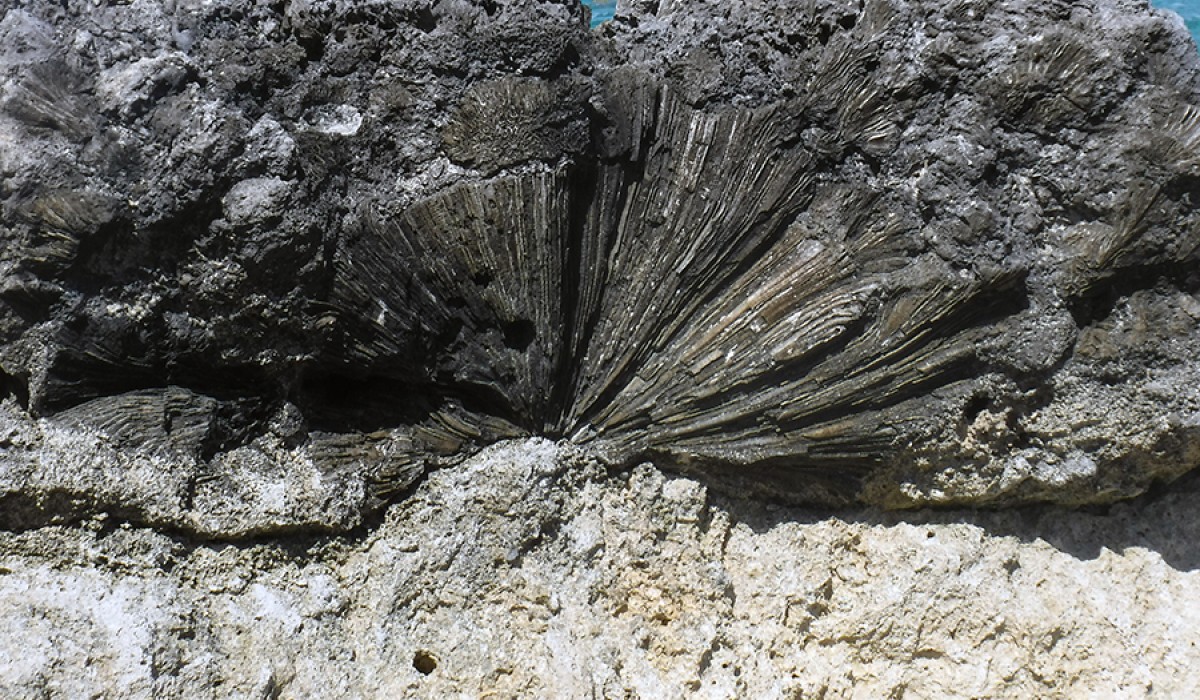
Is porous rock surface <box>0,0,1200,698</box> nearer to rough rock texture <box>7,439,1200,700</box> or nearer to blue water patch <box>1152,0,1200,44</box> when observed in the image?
rough rock texture <box>7,439,1200,700</box>

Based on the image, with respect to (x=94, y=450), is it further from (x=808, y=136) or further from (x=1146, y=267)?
(x=1146, y=267)

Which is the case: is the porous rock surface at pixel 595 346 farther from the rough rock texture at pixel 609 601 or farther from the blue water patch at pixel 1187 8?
the blue water patch at pixel 1187 8

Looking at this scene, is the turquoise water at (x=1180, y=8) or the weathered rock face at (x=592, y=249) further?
the turquoise water at (x=1180, y=8)

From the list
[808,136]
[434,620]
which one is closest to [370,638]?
[434,620]

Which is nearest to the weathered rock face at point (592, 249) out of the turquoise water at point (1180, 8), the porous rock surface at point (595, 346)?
the porous rock surface at point (595, 346)

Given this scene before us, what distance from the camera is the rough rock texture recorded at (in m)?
1.25

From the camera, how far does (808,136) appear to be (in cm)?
140

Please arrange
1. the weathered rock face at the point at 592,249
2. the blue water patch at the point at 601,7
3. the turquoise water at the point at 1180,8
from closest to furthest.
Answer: the weathered rock face at the point at 592,249 → the turquoise water at the point at 1180,8 → the blue water patch at the point at 601,7

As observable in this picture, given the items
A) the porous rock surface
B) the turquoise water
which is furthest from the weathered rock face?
the turquoise water

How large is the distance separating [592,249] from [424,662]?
1.74ft

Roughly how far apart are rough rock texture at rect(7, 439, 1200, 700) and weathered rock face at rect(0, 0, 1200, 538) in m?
0.05

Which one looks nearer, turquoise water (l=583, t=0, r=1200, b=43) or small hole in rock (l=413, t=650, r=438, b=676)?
small hole in rock (l=413, t=650, r=438, b=676)

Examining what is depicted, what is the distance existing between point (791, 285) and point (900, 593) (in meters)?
0.43

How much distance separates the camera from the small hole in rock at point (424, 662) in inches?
52.5
